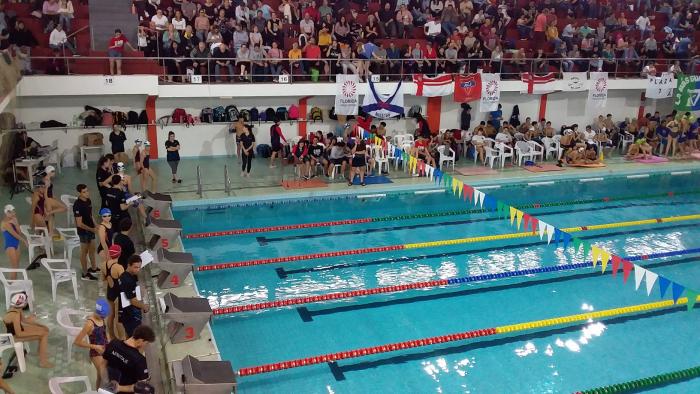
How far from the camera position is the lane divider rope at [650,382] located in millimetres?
5512

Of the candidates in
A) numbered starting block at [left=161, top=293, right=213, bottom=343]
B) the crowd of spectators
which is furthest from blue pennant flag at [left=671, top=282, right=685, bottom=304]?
the crowd of spectators

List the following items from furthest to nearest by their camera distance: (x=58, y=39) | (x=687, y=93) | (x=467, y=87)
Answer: (x=687, y=93) < (x=467, y=87) < (x=58, y=39)

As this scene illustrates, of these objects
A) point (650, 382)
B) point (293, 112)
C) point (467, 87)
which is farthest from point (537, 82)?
point (650, 382)

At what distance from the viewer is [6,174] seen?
400 inches

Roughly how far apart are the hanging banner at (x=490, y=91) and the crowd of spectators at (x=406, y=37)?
0.44 metres

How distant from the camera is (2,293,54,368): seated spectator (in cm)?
488

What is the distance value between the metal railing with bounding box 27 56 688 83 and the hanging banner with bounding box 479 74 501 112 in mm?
494

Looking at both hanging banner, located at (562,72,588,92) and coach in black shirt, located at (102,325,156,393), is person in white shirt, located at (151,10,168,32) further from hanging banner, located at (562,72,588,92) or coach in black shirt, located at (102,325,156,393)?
coach in black shirt, located at (102,325,156,393)

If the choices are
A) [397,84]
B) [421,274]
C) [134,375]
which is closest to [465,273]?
[421,274]

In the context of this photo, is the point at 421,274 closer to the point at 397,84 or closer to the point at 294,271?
the point at 294,271

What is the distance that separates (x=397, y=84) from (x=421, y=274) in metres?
6.76

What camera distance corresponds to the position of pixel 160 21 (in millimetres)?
12914

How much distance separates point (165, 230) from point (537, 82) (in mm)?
10720

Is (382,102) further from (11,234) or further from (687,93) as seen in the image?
(687,93)
